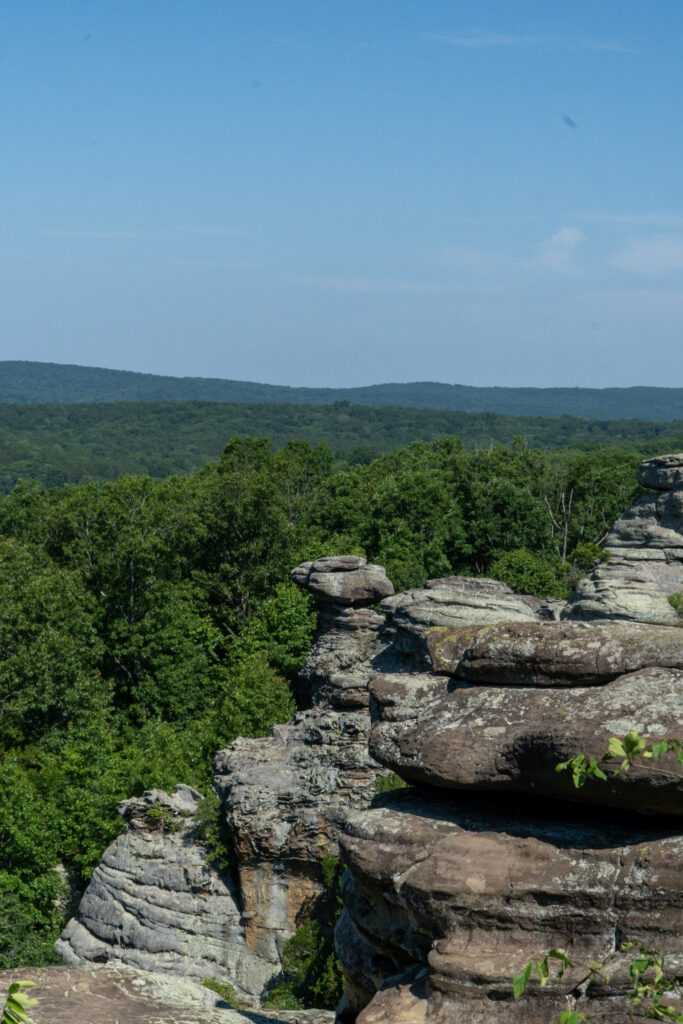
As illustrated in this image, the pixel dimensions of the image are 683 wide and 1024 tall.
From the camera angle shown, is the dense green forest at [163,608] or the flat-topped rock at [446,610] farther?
the dense green forest at [163,608]

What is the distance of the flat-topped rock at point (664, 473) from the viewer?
49.3 m

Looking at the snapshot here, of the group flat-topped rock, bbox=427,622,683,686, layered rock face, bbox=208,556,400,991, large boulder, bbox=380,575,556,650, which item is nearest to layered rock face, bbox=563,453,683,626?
large boulder, bbox=380,575,556,650

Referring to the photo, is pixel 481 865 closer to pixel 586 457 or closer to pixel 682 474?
pixel 682 474

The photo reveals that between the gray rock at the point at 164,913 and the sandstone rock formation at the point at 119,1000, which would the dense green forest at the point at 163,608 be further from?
the sandstone rock formation at the point at 119,1000

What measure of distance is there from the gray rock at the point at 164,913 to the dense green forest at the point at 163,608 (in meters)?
3.23

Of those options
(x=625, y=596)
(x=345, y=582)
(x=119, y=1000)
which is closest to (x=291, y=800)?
(x=345, y=582)

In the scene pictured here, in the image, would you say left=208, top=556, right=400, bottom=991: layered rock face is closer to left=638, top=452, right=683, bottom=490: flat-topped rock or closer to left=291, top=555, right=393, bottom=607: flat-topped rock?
left=291, top=555, right=393, bottom=607: flat-topped rock

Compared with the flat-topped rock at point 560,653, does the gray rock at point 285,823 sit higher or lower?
lower

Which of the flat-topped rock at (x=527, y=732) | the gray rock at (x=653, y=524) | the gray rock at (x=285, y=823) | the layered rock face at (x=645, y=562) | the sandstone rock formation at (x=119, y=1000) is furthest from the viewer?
the gray rock at (x=653, y=524)

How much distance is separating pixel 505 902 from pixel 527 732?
2.39m

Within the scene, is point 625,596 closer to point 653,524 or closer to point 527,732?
point 653,524

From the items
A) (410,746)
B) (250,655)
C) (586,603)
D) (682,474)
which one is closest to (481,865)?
(410,746)

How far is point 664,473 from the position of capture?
49781 mm

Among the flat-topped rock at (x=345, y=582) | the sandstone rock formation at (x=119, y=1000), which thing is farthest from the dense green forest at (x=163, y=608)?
the sandstone rock formation at (x=119, y=1000)
